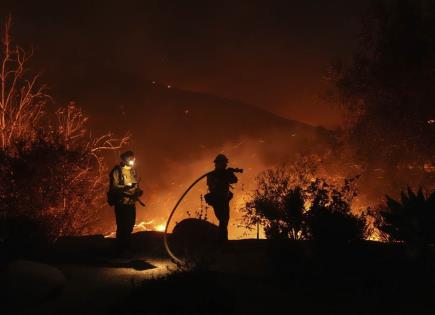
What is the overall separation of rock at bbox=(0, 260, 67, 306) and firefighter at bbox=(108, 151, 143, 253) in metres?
2.76

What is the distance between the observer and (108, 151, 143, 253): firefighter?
10.1m

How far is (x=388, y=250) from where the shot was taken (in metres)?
8.27

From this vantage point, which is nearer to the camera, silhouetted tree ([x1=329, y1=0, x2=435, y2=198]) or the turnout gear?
the turnout gear

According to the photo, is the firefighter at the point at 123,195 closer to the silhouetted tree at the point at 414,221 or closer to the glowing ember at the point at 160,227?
the silhouetted tree at the point at 414,221

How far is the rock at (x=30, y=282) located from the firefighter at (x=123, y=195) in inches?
109

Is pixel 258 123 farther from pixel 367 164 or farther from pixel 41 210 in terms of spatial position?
pixel 41 210

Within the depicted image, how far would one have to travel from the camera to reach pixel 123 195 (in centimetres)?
1012

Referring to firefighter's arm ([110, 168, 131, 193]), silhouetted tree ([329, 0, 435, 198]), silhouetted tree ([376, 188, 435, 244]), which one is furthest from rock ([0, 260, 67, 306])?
silhouetted tree ([329, 0, 435, 198])

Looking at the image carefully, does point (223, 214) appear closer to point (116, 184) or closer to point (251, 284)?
point (116, 184)

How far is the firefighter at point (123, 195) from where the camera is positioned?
10.1 metres

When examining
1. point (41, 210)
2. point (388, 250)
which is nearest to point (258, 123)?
point (41, 210)

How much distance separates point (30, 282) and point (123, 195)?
10.9 feet

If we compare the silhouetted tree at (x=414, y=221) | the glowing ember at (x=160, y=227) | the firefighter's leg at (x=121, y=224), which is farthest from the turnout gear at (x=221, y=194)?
the glowing ember at (x=160, y=227)

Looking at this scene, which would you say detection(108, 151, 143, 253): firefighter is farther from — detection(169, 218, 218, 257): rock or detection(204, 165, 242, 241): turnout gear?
detection(204, 165, 242, 241): turnout gear
